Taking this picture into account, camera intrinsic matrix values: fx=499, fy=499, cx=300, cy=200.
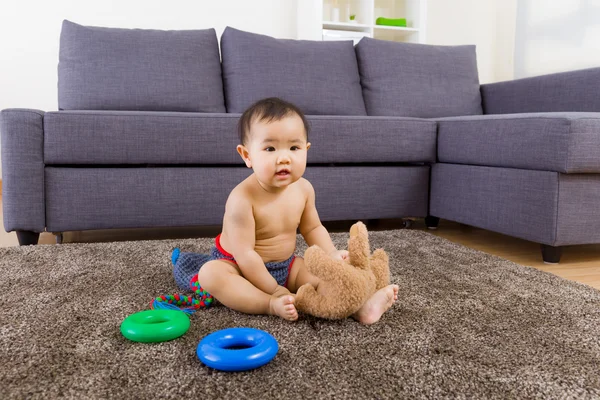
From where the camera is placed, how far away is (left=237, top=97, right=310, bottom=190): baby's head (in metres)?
1.04

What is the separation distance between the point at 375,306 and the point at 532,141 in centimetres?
102

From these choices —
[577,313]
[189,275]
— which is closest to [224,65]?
[189,275]

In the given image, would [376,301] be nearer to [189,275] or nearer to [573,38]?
[189,275]

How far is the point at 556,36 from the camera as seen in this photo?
3566 mm

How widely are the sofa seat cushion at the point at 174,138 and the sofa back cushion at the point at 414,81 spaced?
2.05ft

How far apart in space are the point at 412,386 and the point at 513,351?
0.84ft

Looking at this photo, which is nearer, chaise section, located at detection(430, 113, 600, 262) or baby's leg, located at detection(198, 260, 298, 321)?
baby's leg, located at detection(198, 260, 298, 321)

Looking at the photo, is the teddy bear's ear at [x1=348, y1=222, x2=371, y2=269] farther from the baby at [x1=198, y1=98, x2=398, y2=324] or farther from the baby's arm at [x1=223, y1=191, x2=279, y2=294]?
the baby's arm at [x1=223, y1=191, x2=279, y2=294]

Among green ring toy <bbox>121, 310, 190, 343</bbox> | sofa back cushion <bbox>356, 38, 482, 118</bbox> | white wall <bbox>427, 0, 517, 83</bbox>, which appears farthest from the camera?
white wall <bbox>427, 0, 517, 83</bbox>

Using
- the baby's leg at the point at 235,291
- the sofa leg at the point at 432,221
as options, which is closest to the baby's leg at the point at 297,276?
the baby's leg at the point at 235,291

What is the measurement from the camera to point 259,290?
42.0 inches

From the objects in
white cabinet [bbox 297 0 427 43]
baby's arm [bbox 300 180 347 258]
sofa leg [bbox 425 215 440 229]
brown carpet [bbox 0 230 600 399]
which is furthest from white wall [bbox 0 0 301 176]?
baby's arm [bbox 300 180 347 258]

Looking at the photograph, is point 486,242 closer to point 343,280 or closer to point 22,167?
point 343,280

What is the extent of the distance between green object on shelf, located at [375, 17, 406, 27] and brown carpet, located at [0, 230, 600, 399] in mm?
3025
